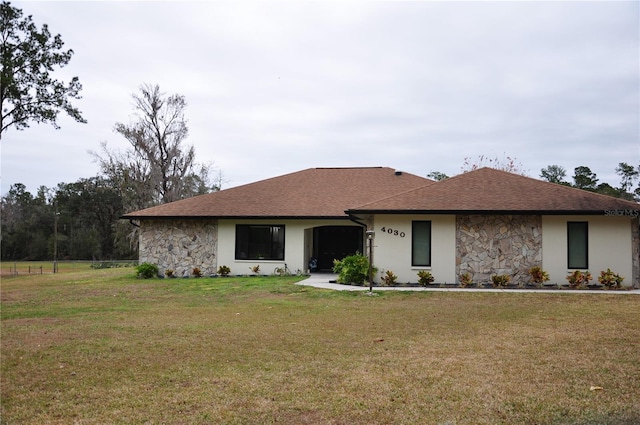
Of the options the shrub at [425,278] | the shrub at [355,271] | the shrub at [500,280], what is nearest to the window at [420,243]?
the shrub at [425,278]

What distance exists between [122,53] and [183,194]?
26305 millimetres

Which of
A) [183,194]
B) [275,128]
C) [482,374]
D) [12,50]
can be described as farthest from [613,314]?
[183,194]

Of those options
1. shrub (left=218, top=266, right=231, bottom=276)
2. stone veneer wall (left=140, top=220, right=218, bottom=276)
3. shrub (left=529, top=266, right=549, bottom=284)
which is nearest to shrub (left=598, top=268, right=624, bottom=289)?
shrub (left=529, top=266, right=549, bottom=284)

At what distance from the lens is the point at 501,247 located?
16.5 m

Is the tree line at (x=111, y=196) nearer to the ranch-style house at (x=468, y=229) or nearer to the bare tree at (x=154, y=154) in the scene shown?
the bare tree at (x=154, y=154)

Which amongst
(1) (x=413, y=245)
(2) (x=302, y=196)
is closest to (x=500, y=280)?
(1) (x=413, y=245)

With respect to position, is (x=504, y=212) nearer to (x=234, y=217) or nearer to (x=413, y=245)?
(x=413, y=245)

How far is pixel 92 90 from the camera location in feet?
82.4

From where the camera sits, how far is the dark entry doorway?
23047 millimetres

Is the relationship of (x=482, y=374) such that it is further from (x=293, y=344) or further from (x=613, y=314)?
(x=613, y=314)

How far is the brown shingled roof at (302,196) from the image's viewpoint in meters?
21.3

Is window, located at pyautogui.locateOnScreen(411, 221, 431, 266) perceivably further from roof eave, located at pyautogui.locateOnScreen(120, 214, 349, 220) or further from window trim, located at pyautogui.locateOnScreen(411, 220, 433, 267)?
roof eave, located at pyautogui.locateOnScreen(120, 214, 349, 220)

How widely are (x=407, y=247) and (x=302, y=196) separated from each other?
282 inches

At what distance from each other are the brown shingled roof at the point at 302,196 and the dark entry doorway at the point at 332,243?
1.58m
